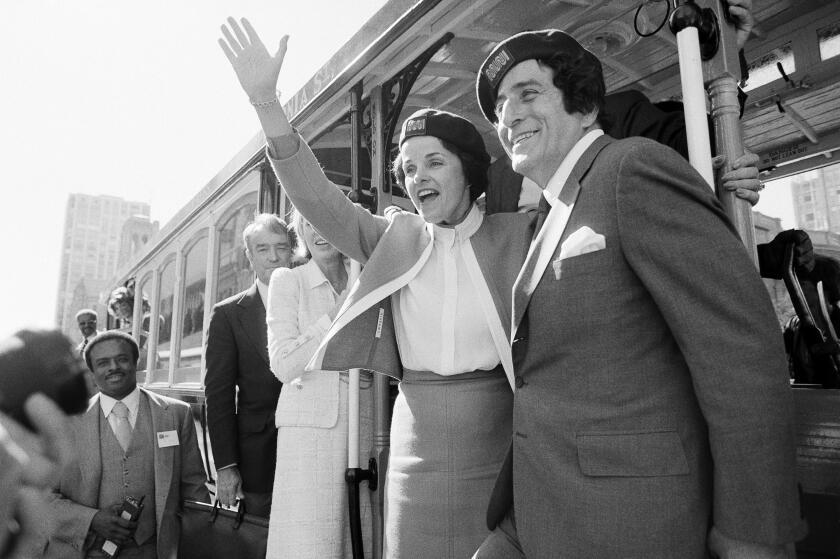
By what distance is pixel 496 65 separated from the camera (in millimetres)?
1375

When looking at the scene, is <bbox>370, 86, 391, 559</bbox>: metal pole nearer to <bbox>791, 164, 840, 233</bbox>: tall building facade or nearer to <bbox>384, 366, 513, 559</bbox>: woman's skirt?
<bbox>384, 366, 513, 559</bbox>: woman's skirt

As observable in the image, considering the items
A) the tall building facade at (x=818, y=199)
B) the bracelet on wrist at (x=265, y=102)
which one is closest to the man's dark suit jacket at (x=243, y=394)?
the bracelet on wrist at (x=265, y=102)

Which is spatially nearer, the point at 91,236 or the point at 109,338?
the point at 109,338

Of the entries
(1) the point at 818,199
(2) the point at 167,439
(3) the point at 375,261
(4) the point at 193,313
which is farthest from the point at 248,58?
(4) the point at 193,313

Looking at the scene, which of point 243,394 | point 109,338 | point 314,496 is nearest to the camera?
point 314,496

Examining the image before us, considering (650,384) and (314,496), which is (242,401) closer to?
(314,496)

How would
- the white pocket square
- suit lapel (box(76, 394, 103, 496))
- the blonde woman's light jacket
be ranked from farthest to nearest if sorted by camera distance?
suit lapel (box(76, 394, 103, 496)), the blonde woman's light jacket, the white pocket square

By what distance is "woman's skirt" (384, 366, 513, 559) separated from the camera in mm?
1432

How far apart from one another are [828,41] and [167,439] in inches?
142

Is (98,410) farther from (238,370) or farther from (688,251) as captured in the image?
(688,251)

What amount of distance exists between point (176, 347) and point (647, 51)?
438 centimetres

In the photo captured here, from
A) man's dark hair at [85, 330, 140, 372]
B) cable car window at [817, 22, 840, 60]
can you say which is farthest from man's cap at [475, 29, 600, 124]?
man's dark hair at [85, 330, 140, 372]

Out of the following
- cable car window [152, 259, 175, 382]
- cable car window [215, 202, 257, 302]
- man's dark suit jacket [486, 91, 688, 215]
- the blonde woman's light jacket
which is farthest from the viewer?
cable car window [152, 259, 175, 382]

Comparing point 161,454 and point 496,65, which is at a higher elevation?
point 496,65
